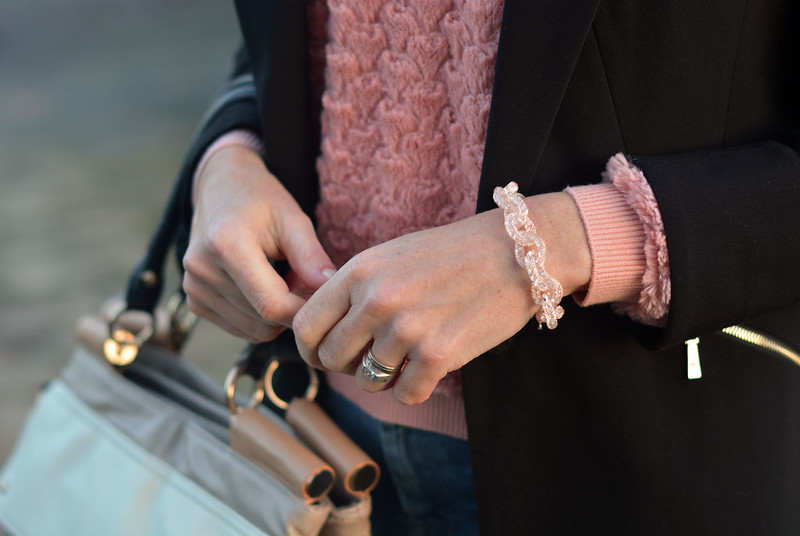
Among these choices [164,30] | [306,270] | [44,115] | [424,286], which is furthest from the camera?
[164,30]

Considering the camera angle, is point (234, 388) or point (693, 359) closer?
point (693, 359)

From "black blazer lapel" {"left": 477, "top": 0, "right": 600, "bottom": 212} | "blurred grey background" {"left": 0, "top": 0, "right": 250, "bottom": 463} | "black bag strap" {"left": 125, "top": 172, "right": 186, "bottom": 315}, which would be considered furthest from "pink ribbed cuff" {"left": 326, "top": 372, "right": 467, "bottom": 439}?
"blurred grey background" {"left": 0, "top": 0, "right": 250, "bottom": 463}

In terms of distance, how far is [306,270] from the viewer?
29.1 inches

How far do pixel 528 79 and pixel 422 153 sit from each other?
0.18 meters

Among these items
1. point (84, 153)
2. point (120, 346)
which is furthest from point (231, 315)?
point (84, 153)

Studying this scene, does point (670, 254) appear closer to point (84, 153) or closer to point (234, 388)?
point (234, 388)

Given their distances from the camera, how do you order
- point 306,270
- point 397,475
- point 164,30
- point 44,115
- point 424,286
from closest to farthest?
1. point 424,286
2. point 306,270
3. point 397,475
4. point 44,115
5. point 164,30

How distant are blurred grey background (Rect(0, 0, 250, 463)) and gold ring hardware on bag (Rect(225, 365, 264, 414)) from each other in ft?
5.90

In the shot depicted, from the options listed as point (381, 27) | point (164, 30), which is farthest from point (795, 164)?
point (164, 30)

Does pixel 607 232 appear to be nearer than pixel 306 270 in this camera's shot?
Yes

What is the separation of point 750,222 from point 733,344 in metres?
0.18

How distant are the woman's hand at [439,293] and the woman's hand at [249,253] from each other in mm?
92

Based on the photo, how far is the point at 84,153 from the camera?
4641mm

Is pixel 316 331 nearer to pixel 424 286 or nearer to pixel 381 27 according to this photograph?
pixel 424 286
